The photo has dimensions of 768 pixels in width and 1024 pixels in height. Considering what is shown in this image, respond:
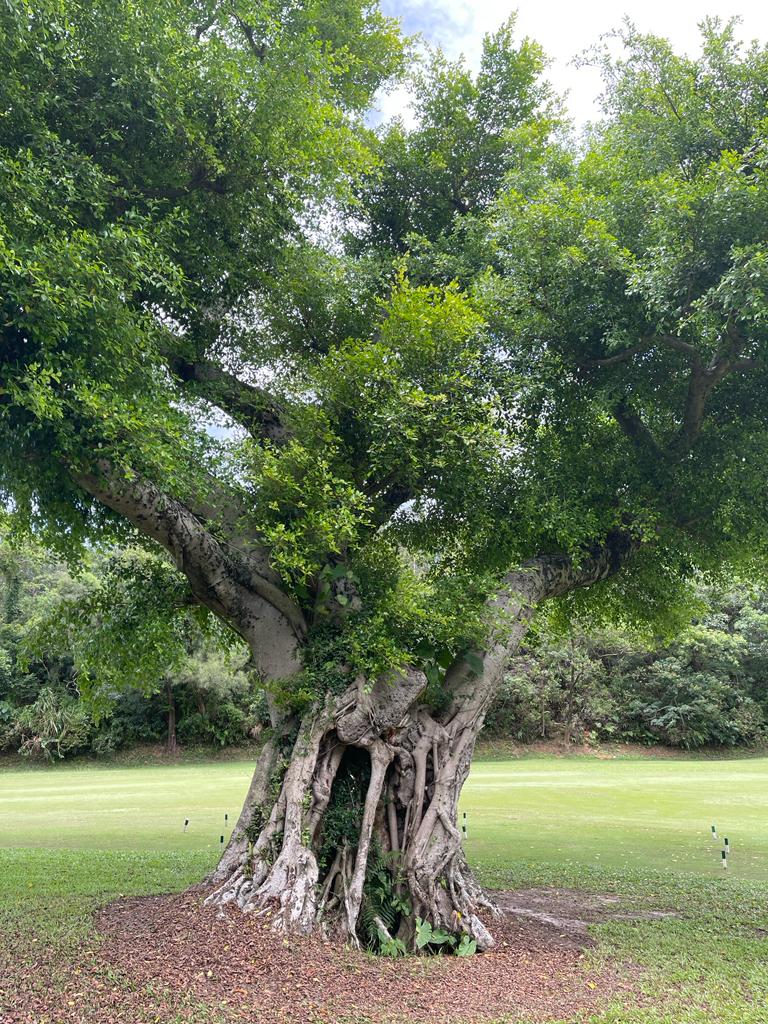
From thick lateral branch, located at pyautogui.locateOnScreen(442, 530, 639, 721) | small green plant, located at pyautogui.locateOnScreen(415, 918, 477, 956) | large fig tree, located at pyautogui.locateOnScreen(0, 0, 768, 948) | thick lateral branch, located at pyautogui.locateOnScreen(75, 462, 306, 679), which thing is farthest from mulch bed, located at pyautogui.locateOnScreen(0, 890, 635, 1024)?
thick lateral branch, located at pyautogui.locateOnScreen(75, 462, 306, 679)

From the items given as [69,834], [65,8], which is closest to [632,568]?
[65,8]

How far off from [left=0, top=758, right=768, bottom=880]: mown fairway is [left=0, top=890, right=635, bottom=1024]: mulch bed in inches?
217

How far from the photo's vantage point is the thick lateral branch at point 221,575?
7117mm

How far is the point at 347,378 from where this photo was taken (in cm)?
789

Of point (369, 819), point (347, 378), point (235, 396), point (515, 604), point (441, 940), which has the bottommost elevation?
point (441, 940)

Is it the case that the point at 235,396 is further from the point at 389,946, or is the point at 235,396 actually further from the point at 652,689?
the point at 652,689

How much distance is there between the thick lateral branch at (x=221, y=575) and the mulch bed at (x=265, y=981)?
279cm

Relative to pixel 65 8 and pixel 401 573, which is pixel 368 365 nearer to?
Answer: pixel 401 573

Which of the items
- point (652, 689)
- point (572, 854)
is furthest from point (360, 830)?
point (652, 689)

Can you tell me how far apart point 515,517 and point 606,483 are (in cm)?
144

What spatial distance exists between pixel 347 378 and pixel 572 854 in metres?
9.57

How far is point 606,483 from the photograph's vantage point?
31.1ft

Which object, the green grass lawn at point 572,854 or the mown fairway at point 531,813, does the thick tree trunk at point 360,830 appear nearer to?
the green grass lawn at point 572,854

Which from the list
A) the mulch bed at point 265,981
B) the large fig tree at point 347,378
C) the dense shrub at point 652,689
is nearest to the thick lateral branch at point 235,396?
the large fig tree at point 347,378
